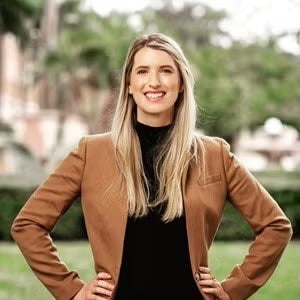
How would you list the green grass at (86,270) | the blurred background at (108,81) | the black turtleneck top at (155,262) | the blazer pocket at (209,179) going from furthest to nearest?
the blurred background at (108,81)
the green grass at (86,270)
the blazer pocket at (209,179)
the black turtleneck top at (155,262)

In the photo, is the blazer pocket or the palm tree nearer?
the blazer pocket

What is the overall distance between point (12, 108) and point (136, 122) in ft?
133

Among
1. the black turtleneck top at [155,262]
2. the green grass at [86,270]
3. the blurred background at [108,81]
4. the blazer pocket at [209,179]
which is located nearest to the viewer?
the black turtleneck top at [155,262]

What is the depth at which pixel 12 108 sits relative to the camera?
43.3 m

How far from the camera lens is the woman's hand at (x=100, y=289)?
10.3 ft

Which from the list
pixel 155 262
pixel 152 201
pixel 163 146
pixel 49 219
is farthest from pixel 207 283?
pixel 49 219

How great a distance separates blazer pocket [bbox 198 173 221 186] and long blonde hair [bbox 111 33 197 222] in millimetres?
76

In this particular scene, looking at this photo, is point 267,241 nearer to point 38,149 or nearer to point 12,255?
point 12,255

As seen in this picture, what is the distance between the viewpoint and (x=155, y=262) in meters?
3.11

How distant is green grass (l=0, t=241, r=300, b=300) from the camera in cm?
930

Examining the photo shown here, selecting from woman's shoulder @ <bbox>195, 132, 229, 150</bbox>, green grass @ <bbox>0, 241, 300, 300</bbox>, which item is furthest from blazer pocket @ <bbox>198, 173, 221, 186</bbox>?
green grass @ <bbox>0, 241, 300, 300</bbox>

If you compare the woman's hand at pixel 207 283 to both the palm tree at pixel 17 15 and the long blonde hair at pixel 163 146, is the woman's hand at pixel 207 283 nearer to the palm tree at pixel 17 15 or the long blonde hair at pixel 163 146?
the long blonde hair at pixel 163 146

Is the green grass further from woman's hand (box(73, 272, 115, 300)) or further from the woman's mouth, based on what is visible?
the woman's mouth

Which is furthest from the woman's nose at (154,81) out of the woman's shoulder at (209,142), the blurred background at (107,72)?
the blurred background at (107,72)
